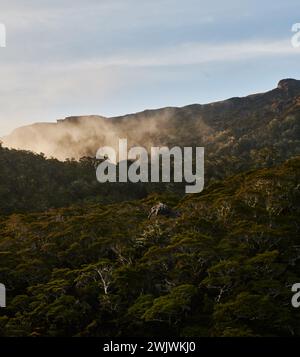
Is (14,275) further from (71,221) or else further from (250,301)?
(250,301)

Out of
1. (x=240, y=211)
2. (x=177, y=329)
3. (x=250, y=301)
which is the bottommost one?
(x=177, y=329)

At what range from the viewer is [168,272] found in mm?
40750

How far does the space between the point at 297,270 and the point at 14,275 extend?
70.4ft

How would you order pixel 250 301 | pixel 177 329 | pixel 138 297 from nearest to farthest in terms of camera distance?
pixel 250 301
pixel 177 329
pixel 138 297

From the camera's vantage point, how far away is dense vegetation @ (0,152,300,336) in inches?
1398

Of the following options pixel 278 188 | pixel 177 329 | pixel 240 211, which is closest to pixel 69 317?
pixel 177 329

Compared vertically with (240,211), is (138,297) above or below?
below

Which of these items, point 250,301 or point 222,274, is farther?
point 222,274

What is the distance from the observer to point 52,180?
137 meters

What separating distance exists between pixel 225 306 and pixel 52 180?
106674 millimetres

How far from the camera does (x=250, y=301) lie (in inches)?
1342

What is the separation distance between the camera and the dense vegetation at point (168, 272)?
3550 cm

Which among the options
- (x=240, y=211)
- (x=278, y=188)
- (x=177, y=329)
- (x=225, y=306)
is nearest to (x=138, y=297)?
(x=177, y=329)
